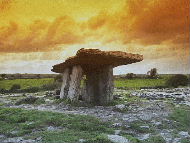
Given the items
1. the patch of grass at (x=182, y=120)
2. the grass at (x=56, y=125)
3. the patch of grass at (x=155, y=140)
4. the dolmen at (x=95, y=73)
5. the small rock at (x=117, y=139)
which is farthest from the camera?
the dolmen at (x=95, y=73)

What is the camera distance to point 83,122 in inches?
476

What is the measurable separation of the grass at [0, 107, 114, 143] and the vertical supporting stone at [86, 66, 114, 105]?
6.29 meters

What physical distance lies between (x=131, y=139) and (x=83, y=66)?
11347mm

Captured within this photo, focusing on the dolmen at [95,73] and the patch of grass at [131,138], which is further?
the dolmen at [95,73]

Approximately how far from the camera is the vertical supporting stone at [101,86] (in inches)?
784

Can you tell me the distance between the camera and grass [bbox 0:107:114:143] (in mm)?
9852

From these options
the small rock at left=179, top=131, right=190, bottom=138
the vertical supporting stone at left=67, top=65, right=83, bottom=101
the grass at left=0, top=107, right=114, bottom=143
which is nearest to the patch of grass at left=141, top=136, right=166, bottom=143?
the small rock at left=179, top=131, right=190, bottom=138

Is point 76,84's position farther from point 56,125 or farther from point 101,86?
point 56,125

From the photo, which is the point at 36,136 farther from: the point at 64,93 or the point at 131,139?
the point at 64,93

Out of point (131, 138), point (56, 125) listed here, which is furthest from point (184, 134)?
point (56, 125)

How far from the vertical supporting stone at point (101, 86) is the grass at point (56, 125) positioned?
6285mm

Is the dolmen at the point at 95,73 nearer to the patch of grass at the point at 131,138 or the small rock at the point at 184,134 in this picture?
the small rock at the point at 184,134

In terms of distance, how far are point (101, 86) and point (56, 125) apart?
8747 millimetres

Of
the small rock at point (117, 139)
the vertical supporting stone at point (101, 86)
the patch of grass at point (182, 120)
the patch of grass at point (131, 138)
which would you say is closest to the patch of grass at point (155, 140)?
the patch of grass at point (131, 138)
